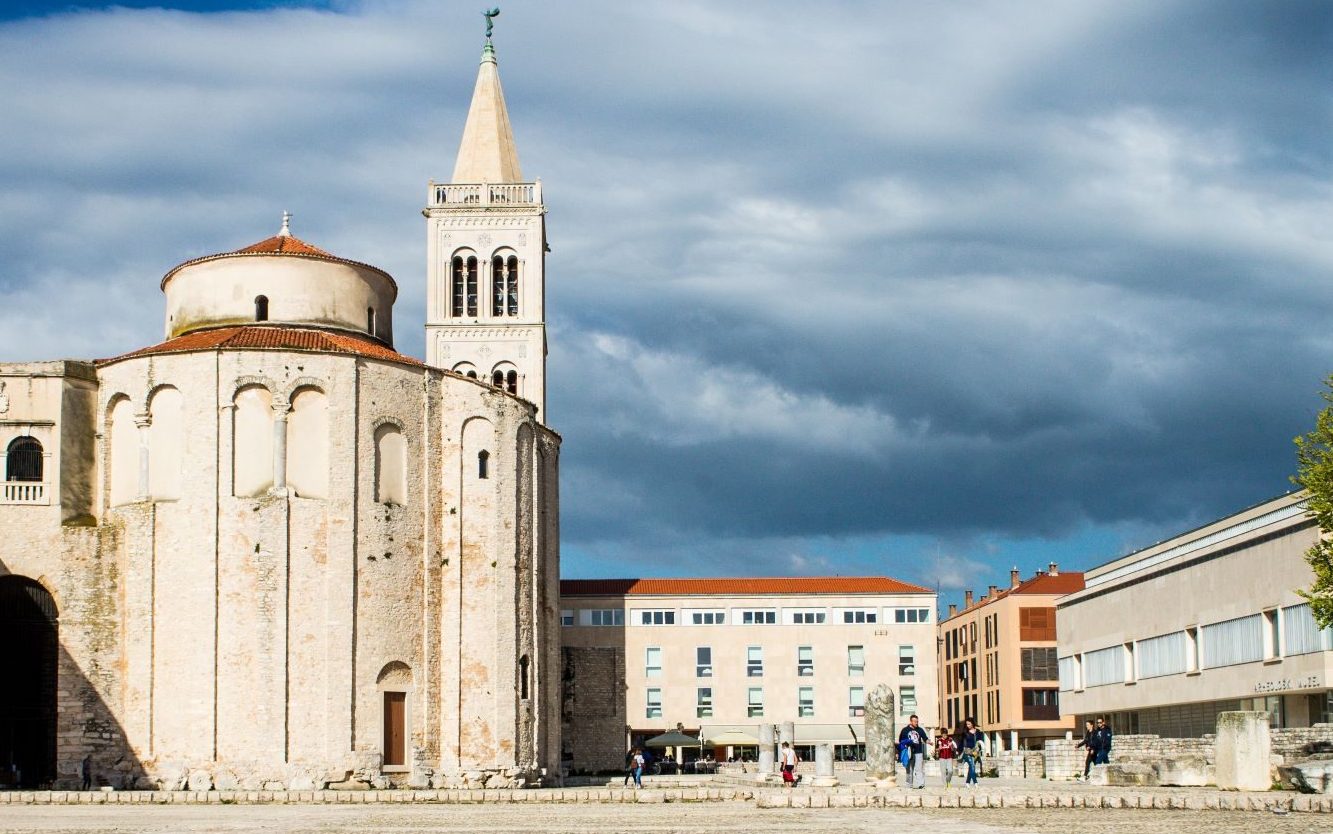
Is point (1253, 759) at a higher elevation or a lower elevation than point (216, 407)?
lower

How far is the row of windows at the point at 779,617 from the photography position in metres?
94.9

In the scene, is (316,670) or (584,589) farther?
(584,589)

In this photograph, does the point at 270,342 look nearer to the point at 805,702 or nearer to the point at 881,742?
the point at 881,742

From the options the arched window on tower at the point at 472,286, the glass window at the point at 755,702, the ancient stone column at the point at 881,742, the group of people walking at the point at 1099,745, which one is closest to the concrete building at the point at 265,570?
the ancient stone column at the point at 881,742

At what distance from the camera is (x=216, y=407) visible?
161ft

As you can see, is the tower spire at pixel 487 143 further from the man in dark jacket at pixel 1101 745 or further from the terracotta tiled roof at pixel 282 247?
the man in dark jacket at pixel 1101 745

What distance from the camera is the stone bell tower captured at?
76.3 metres

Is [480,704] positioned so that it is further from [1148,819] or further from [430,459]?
[1148,819]

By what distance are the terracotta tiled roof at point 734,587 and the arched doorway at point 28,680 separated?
43.8 m

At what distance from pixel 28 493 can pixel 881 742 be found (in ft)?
86.5

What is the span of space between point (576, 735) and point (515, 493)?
32.6 metres

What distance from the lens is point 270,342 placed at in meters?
51.3

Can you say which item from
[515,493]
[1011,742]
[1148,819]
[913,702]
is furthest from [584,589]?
[1148,819]

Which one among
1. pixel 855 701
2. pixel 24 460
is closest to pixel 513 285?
pixel 24 460
